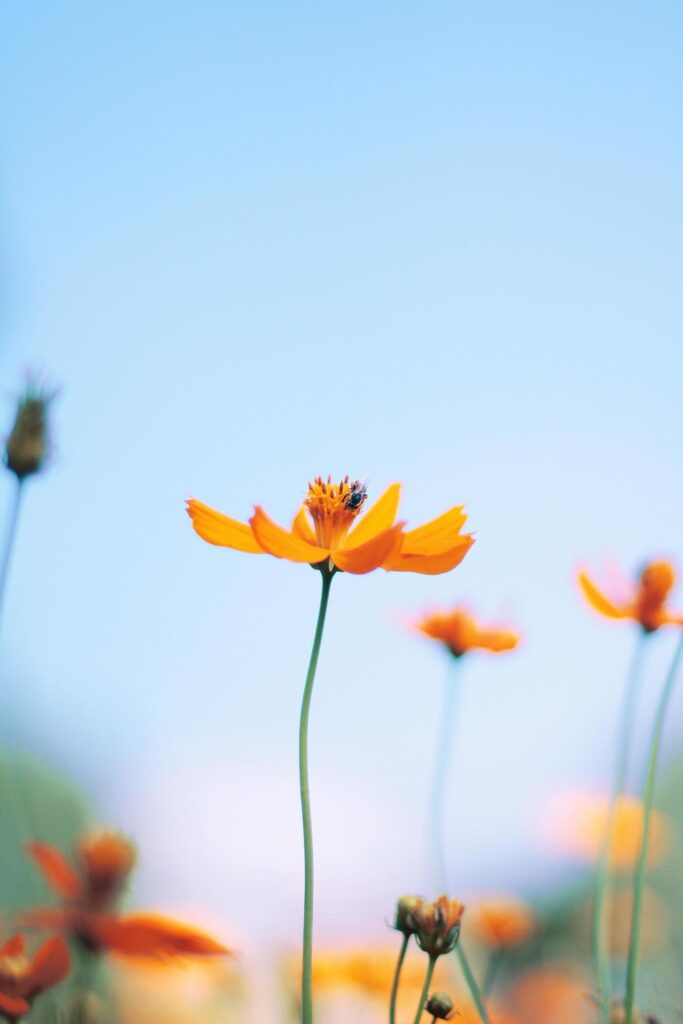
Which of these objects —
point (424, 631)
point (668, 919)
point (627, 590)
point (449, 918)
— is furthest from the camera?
point (668, 919)

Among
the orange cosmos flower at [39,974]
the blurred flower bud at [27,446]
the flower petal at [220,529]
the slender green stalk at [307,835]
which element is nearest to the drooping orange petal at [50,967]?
the orange cosmos flower at [39,974]

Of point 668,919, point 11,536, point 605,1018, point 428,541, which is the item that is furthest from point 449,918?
point 668,919

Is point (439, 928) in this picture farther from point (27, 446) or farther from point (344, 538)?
point (27, 446)

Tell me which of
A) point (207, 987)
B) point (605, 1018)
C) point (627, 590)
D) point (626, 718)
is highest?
point (627, 590)

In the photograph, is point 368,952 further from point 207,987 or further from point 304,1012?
point 304,1012

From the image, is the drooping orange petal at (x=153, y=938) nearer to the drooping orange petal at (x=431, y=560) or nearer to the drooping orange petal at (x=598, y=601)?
the drooping orange petal at (x=431, y=560)

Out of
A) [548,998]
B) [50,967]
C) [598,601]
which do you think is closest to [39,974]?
[50,967]
